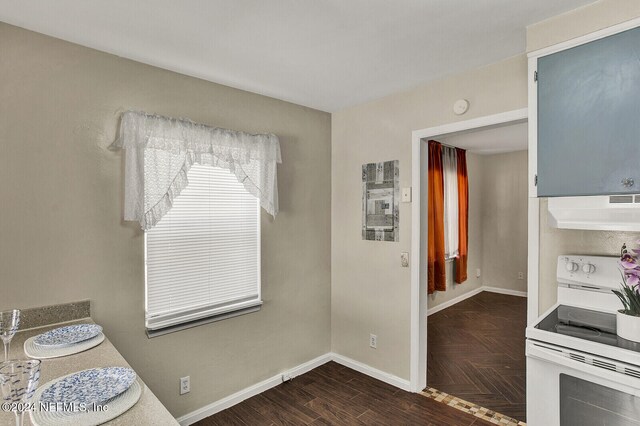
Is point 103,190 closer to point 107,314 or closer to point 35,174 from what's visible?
point 35,174

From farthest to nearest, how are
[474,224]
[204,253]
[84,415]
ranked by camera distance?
[474,224], [204,253], [84,415]

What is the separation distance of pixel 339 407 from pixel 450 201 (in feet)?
11.8

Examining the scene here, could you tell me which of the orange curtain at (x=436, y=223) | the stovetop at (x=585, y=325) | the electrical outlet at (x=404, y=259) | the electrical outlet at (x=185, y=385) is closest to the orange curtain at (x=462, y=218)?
the orange curtain at (x=436, y=223)

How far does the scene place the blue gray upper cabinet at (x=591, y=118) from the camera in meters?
1.59

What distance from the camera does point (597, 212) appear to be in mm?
1704

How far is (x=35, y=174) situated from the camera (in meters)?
1.99

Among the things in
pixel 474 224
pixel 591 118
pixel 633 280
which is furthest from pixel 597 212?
pixel 474 224

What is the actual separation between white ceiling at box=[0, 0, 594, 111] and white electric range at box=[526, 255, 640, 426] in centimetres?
135

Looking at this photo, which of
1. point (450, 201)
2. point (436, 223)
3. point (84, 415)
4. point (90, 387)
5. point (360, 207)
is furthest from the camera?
point (450, 201)

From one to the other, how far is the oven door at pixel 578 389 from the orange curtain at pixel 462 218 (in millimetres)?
4065

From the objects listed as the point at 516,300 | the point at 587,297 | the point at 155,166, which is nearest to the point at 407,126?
the point at 587,297

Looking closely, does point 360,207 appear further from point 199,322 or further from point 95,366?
point 95,366

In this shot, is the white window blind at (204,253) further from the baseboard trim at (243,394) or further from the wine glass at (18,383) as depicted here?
the wine glass at (18,383)

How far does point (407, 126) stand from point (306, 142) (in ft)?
3.09
